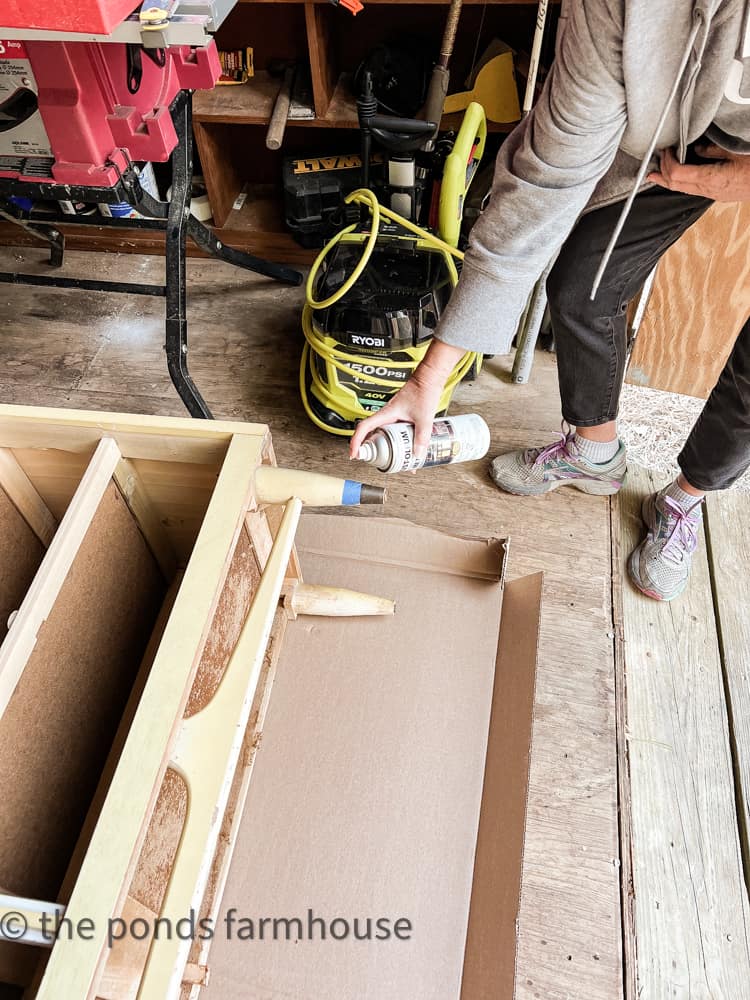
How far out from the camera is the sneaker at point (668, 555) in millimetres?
1268

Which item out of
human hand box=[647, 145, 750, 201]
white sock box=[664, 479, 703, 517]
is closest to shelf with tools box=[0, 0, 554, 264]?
human hand box=[647, 145, 750, 201]

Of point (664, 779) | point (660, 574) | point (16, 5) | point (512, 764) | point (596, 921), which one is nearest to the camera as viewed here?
point (16, 5)

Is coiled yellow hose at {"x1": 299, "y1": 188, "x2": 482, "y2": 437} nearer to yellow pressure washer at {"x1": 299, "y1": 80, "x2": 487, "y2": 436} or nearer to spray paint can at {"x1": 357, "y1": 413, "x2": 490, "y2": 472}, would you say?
yellow pressure washer at {"x1": 299, "y1": 80, "x2": 487, "y2": 436}

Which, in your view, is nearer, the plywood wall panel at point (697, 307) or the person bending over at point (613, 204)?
the person bending over at point (613, 204)

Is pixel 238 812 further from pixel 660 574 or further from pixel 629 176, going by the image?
pixel 629 176

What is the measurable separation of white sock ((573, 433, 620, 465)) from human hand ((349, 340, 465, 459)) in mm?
464

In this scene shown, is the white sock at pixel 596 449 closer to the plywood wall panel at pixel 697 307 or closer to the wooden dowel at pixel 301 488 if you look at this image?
the plywood wall panel at pixel 697 307

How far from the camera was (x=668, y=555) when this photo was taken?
1.28m

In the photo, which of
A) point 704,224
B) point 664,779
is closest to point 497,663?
point 664,779

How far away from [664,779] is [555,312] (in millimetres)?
759

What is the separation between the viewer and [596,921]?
987 mm

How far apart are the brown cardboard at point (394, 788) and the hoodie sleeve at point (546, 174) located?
35 cm

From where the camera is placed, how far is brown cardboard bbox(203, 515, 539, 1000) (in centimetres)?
81

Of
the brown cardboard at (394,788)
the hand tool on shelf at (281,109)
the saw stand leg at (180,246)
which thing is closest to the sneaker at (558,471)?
the brown cardboard at (394,788)
